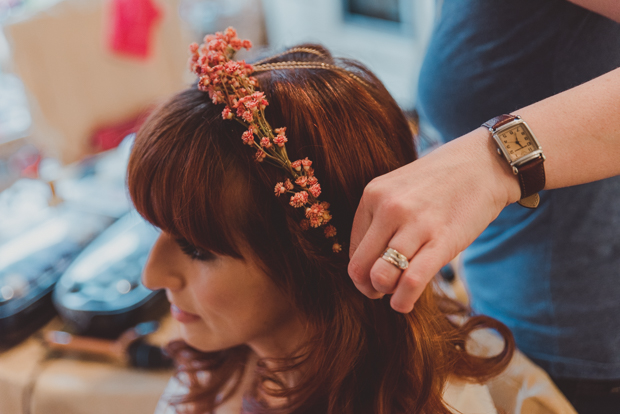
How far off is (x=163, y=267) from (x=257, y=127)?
0.31 meters

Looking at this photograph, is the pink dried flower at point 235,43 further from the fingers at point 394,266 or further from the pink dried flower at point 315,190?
the fingers at point 394,266

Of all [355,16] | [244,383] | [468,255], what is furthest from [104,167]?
[355,16]

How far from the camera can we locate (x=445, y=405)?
30.6 inches

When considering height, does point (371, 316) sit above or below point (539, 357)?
above

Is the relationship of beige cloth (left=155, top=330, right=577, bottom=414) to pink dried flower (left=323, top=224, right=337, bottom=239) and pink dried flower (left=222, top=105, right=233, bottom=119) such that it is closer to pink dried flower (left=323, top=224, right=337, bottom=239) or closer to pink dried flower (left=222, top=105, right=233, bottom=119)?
pink dried flower (left=323, top=224, right=337, bottom=239)

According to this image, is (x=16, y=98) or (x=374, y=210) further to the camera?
(x=16, y=98)

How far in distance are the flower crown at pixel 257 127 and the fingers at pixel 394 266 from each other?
6.3 inches

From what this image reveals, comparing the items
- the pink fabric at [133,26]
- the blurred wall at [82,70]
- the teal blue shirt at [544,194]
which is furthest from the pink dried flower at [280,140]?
the pink fabric at [133,26]

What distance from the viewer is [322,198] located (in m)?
0.67

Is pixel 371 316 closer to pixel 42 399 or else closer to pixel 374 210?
pixel 374 210

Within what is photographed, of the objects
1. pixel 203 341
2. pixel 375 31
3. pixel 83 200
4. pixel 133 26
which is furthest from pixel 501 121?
pixel 375 31

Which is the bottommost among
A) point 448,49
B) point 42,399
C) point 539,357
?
point 42,399

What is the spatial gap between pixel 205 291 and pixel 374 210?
14.5 inches

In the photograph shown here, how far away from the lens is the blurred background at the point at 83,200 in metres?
1.11
